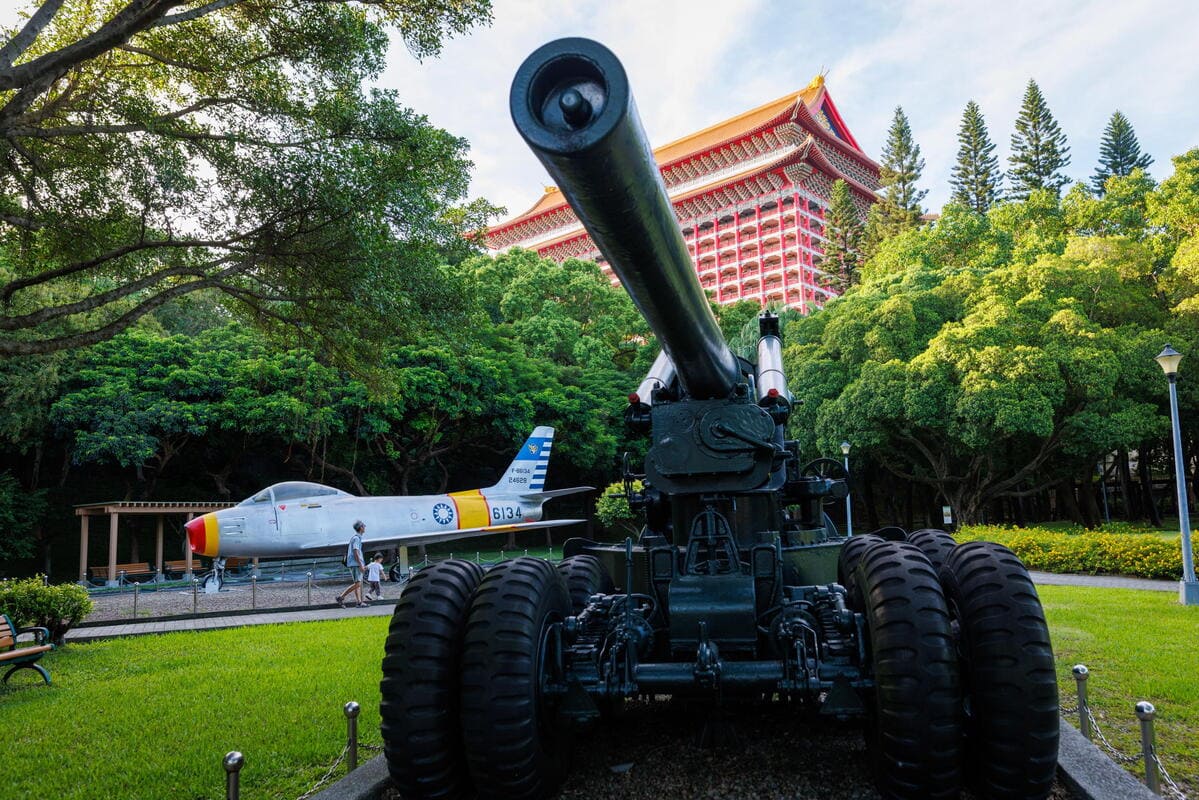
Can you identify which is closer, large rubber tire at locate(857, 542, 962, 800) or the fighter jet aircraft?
large rubber tire at locate(857, 542, 962, 800)

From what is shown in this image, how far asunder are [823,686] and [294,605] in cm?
1262

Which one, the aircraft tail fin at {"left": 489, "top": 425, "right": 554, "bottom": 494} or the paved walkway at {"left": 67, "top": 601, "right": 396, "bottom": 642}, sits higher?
the aircraft tail fin at {"left": 489, "top": 425, "right": 554, "bottom": 494}

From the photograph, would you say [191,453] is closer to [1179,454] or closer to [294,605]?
[294,605]

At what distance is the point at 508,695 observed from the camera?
10.9 ft

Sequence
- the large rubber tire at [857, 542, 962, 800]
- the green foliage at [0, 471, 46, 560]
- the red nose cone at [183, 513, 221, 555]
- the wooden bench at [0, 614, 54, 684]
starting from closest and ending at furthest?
the large rubber tire at [857, 542, 962, 800]
the wooden bench at [0, 614, 54, 684]
the red nose cone at [183, 513, 221, 555]
the green foliage at [0, 471, 46, 560]

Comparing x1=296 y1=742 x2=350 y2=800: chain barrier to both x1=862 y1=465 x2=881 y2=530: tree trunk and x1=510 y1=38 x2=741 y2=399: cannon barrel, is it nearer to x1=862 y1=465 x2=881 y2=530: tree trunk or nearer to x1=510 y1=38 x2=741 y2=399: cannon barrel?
x1=510 y1=38 x2=741 y2=399: cannon barrel

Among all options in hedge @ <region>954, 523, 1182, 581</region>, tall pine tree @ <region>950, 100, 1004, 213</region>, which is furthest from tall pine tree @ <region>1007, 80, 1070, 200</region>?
hedge @ <region>954, 523, 1182, 581</region>

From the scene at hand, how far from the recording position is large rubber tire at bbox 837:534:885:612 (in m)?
3.79

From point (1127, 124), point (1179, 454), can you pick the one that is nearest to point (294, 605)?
point (1179, 454)

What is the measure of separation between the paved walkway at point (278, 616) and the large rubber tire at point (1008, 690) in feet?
34.2

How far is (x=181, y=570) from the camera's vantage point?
22891mm

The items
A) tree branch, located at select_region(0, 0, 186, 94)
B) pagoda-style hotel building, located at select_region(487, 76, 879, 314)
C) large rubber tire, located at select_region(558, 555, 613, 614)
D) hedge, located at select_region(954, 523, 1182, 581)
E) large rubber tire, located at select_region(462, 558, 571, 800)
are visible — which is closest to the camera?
large rubber tire, located at select_region(462, 558, 571, 800)

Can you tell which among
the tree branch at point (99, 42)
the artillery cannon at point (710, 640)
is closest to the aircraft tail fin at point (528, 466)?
the tree branch at point (99, 42)

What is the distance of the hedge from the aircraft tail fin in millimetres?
12701
